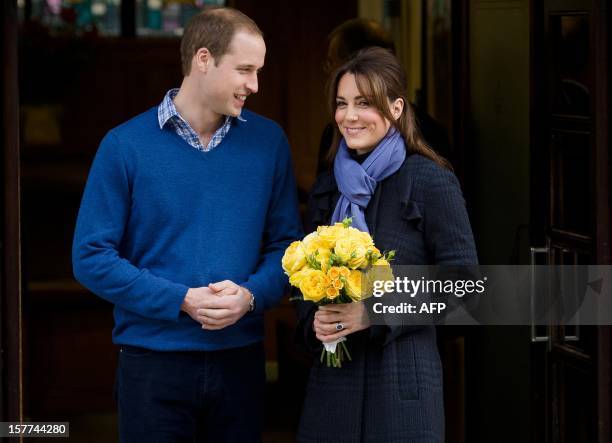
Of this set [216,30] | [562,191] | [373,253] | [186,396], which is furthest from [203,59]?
[562,191]

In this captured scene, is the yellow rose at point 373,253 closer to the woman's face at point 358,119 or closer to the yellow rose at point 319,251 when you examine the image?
the yellow rose at point 319,251

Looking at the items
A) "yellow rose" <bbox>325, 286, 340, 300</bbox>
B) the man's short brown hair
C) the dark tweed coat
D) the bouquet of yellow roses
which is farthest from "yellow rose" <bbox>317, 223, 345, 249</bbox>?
the man's short brown hair

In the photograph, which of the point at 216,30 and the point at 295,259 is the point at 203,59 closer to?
the point at 216,30

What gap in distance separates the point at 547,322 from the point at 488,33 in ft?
4.47

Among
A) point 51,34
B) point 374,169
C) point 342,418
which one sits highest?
point 51,34

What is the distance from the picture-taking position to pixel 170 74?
29.4 feet

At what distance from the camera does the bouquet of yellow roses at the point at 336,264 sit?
3.23 metres

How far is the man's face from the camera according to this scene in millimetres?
3553

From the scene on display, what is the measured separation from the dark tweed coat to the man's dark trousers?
218 mm

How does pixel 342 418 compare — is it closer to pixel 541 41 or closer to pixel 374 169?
pixel 374 169

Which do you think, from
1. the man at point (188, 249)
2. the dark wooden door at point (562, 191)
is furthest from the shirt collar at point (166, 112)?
the dark wooden door at point (562, 191)

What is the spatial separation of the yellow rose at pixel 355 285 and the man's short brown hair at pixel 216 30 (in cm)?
78

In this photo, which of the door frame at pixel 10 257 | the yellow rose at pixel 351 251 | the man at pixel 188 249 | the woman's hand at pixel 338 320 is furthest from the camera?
the door frame at pixel 10 257

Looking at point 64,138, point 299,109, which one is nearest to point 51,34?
point 64,138
